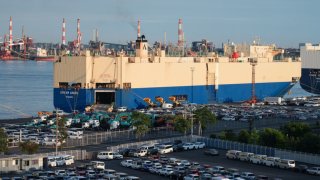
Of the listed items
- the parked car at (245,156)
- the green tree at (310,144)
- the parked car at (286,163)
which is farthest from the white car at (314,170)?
the green tree at (310,144)

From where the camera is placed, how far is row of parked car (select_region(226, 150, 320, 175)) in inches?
241

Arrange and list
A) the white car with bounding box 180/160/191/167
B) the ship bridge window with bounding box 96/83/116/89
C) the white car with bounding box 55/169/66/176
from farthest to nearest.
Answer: the ship bridge window with bounding box 96/83/116/89
the white car with bounding box 180/160/191/167
the white car with bounding box 55/169/66/176

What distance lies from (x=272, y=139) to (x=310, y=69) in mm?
12198

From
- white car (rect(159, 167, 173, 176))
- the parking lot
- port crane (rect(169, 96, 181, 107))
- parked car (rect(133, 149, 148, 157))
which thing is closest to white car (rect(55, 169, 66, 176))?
the parking lot

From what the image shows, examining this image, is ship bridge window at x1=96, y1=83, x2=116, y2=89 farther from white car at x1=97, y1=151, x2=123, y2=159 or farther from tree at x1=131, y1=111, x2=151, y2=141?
white car at x1=97, y1=151, x2=123, y2=159

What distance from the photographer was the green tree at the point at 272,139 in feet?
24.1

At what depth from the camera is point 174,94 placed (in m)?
13.6

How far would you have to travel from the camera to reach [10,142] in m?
7.82

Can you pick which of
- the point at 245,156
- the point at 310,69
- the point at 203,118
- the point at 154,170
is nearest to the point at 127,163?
the point at 154,170

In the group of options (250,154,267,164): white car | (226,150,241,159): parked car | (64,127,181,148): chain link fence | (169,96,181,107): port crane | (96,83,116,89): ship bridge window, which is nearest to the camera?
(250,154,267,164): white car

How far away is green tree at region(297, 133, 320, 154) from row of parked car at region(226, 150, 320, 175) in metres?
0.67

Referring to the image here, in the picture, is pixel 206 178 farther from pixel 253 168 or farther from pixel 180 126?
pixel 180 126

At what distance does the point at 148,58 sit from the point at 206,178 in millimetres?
7920

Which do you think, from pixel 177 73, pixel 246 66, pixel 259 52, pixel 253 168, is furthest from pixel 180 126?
pixel 259 52
